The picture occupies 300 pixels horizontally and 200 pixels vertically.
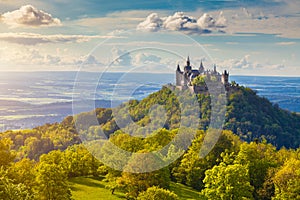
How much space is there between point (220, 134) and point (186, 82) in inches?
2434

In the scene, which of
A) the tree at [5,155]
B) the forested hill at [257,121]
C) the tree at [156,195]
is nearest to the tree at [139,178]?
the tree at [156,195]

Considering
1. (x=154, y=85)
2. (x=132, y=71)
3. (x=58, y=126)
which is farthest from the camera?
(x=58, y=126)

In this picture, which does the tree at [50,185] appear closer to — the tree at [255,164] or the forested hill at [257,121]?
the tree at [255,164]

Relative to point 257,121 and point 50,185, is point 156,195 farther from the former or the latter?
point 257,121

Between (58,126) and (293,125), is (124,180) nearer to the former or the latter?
(58,126)

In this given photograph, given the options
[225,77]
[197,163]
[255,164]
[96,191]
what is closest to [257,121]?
[225,77]

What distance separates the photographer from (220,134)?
168 ft

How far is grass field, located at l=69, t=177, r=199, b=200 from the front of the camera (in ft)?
125

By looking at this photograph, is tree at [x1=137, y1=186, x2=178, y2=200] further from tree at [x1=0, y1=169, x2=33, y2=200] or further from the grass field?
tree at [x1=0, y1=169, x2=33, y2=200]

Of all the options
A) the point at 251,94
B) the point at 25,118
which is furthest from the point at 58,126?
the point at 251,94

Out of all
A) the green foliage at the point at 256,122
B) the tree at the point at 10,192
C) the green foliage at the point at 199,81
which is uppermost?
the green foliage at the point at 199,81

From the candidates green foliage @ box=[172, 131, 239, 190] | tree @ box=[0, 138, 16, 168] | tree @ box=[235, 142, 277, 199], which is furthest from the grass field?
tree @ box=[0, 138, 16, 168]

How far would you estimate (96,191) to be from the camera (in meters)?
40.3

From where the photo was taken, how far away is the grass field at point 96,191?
38188 mm
